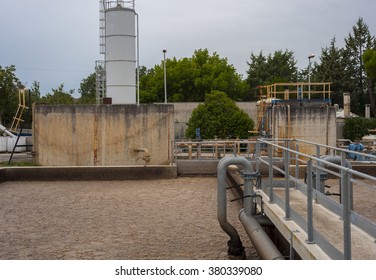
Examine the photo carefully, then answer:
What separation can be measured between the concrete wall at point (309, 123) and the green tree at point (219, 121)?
5.19 m

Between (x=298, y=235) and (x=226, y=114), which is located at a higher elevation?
(x=226, y=114)

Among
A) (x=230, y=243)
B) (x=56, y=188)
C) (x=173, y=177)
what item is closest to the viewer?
(x=230, y=243)

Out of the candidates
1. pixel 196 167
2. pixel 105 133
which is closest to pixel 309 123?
pixel 196 167

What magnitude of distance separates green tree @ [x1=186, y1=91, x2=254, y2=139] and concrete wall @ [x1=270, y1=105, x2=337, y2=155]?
5.19 m

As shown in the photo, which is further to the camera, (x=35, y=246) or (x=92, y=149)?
(x=92, y=149)

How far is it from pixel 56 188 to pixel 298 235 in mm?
9824

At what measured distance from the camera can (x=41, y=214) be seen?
33.4 feet

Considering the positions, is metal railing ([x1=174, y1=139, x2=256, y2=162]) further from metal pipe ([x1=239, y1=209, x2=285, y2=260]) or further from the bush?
the bush

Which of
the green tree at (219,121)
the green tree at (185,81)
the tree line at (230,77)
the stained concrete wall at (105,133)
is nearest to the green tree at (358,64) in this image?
the tree line at (230,77)

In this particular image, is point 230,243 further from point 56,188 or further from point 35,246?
point 56,188

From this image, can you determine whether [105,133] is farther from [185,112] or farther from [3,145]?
[185,112]

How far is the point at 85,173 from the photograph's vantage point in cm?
1511

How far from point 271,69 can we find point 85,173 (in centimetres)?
4421

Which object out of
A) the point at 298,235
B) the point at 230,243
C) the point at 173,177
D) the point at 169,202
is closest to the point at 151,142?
the point at 173,177
